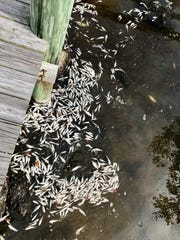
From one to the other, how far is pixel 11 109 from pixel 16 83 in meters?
0.30

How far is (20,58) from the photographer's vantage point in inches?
184

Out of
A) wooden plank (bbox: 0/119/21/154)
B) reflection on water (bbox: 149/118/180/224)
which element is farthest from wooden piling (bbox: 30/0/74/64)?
reflection on water (bbox: 149/118/180/224)

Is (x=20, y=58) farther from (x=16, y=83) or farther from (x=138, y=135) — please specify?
(x=138, y=135)

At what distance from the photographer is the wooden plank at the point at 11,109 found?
4.50m

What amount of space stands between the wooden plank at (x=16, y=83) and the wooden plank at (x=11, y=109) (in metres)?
0.06

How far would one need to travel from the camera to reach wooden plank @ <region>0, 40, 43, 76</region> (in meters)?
4.64

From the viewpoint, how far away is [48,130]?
19.7ft

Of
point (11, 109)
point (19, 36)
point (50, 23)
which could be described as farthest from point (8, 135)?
point (50, 23)

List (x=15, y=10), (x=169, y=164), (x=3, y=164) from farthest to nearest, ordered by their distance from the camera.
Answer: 1. (x=169, y=164)
2. (x=15, y=10)
3. (x=3, y=164)

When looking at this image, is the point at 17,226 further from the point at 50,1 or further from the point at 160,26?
the point at 160,26

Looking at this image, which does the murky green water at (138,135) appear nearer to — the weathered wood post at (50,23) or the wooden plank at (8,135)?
the wooden plank at (8,135)

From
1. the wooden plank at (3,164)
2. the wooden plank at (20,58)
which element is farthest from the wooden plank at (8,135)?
the wooden plank at (20,58)

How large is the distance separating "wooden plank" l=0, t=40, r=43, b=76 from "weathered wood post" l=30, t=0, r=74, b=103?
24 centimetres

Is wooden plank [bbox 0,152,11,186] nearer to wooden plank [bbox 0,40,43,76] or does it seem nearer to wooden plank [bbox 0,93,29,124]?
wooden plank [bbox 0,93,29,124]
